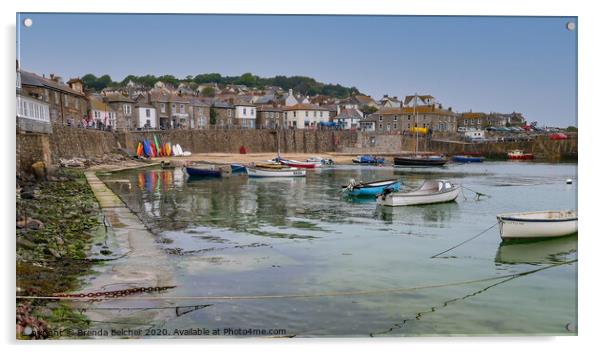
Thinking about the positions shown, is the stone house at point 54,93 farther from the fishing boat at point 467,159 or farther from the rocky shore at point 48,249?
the fishing boat at point 467,159

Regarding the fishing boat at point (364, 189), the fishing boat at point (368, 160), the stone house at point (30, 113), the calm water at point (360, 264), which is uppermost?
the stone house at point (30, 113)

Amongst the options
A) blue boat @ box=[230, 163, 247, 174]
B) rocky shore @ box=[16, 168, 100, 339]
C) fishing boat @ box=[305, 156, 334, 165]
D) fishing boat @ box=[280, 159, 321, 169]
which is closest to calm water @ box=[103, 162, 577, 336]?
rocky shore @ box=[16, 168, 100, 339]

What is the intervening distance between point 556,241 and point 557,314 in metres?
4.18

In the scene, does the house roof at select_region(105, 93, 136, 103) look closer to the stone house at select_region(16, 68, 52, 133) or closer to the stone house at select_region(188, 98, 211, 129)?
the stone house at select_region(188, 98, 211, 129)

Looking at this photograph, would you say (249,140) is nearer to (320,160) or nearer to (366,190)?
(320,160)

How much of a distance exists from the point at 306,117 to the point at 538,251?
37407 millimetres

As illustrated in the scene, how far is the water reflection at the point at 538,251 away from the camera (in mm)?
10451

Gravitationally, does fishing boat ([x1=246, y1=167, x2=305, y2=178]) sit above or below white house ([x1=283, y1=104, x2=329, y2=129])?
below

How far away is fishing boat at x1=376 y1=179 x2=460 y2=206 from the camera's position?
747 inches

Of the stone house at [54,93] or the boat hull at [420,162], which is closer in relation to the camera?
the stone house at [54,93]

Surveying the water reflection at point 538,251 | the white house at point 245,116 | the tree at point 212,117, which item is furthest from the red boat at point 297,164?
the water reflection at point 538,251

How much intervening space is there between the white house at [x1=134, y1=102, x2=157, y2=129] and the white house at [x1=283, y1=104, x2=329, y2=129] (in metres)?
10.4

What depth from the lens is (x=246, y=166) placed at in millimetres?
31438

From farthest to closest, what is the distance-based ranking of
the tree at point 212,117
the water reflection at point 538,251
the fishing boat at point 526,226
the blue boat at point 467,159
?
the blue boat at point 467,159
the tree at point 212,117
the fishing boat at point 526,226
the water reflection at point 538,251
